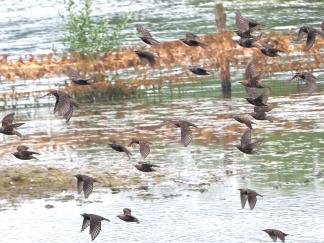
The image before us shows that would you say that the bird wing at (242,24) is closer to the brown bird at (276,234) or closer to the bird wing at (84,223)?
the brown bird at (276,234)

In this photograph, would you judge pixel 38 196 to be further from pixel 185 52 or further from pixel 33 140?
pixel 185 52

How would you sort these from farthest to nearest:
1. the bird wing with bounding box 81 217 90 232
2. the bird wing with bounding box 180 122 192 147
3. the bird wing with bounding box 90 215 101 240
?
1. the bird wing with bounding box 81 217 90 232
2. the bird wing with bounding box 180 122 192 147
3. the bird wing with bounding box 90 215 101 240

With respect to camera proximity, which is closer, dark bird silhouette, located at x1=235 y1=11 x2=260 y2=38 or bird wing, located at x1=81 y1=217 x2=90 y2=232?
bird wing, located at x1=81 y1=217 x2=90 y2=232

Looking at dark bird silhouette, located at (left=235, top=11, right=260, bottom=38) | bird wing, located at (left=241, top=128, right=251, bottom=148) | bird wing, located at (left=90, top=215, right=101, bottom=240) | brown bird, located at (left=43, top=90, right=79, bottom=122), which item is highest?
dark bird silhouette, located at (left=235, top=11, right=260, bottom=38)

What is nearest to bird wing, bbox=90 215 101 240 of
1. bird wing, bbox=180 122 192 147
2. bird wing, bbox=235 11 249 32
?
bird wing, bbox=180 122 192 147

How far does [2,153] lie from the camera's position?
28297 millimetres

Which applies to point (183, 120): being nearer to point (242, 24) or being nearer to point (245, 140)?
point (245, 140)

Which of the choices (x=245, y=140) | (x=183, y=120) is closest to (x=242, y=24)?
(x=183, y=120)

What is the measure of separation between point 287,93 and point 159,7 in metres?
33.1

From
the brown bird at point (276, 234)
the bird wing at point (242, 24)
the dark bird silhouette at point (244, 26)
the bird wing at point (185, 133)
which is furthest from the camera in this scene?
the brown bird at point (276, 234)

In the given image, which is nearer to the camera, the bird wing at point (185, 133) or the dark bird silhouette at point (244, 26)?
the bird wing at point (185, 133)

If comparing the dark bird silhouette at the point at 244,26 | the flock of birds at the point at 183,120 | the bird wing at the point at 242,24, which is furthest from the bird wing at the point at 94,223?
the bird wing at the point at 242,24

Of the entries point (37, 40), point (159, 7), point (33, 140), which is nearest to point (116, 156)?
point (33, 140)

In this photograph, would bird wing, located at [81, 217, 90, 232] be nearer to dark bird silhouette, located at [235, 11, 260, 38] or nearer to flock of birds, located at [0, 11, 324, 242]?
flock of birds, located at [0, 11, 324, 242]
